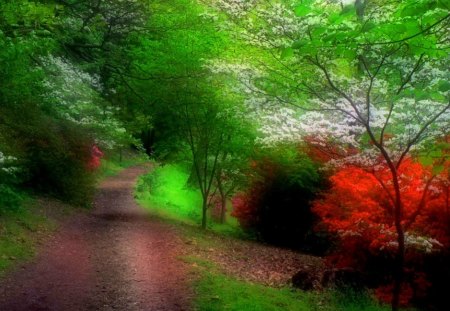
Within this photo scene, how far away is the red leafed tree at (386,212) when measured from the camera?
877cm

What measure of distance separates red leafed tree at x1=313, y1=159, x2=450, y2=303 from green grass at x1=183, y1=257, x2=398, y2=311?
94 cm

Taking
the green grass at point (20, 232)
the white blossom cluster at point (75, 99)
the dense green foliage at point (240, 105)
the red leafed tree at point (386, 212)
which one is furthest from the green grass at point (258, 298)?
the white blossom cluster at point (75, 99)

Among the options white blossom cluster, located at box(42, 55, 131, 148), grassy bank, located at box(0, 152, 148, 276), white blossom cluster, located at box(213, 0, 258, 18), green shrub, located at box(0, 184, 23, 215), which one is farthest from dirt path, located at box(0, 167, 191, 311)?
white blossom cluster, located at box(213, 0, 258, 18)

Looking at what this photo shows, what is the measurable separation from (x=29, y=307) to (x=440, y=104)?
723cm

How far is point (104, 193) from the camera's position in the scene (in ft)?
65.7

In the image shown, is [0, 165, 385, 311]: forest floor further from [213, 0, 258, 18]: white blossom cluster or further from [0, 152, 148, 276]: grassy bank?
[213, 0, 258, 18]: white blossom cluster

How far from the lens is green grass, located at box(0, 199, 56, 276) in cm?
886

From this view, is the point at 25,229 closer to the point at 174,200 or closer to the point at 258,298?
the point at 258,298

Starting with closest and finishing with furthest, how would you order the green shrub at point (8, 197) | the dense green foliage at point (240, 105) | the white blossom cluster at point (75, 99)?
1. the dense green foliage at point (240, 105)
2. the green shrub at point (8, 197)
3. the white blossom cluster at point (75, 99)

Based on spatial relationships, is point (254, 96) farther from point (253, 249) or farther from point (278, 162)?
point (278, 162)

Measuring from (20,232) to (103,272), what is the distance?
2903mm

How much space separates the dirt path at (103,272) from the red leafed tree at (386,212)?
155 inches

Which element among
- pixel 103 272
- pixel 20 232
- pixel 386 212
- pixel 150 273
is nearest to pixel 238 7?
pixel 386 212

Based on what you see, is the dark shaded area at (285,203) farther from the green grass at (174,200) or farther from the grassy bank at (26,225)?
the grassy bank at (26,225)
